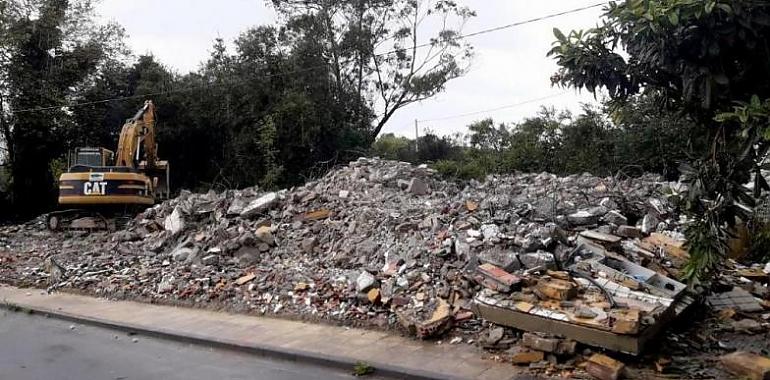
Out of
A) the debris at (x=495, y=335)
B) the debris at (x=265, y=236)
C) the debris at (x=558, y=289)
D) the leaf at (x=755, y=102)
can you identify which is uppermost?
the leaf at (x=755, y=102)

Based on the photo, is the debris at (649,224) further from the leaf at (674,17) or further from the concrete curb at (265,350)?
the leaf at (674,17)

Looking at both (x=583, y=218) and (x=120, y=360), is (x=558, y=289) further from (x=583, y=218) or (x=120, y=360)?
(x=120, y=360)

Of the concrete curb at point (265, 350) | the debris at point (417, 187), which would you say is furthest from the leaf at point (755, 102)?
the debris at point (417, 187)

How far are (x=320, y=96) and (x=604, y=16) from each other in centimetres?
2074

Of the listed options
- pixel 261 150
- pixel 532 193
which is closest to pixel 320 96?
pixel 261 150

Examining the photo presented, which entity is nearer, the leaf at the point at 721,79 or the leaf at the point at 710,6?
the leaf at the point at 710,6

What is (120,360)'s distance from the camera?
7168 mm

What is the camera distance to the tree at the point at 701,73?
15.2 feet

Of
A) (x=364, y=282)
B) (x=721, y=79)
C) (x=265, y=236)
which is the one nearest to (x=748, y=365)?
(x=721, y=79)

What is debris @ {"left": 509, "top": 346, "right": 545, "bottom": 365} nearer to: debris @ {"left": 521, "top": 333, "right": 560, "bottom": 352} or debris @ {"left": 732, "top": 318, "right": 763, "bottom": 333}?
debris @ {"left": 521, "top": 333, "right": 560, "bottom": 352}

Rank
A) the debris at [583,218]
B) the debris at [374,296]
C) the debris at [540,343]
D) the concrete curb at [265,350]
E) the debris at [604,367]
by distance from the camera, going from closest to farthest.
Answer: the debris at [604,367], the debris at [540,343], the concrete curb at [265,350], the debris at [374,296], the debris at [583,218]

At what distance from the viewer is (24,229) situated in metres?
19.0

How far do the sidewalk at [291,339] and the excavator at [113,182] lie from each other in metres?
5.70

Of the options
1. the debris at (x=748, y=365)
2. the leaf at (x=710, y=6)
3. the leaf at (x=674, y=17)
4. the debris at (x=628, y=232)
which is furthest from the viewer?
the debris at (x=628, y=232)
